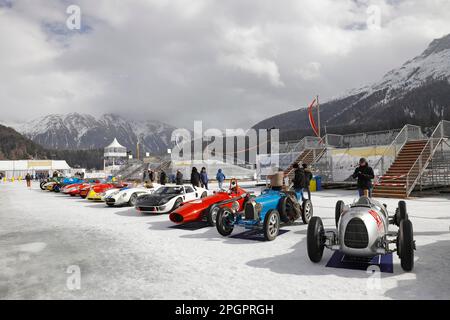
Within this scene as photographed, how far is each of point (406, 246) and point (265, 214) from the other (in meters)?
3.57

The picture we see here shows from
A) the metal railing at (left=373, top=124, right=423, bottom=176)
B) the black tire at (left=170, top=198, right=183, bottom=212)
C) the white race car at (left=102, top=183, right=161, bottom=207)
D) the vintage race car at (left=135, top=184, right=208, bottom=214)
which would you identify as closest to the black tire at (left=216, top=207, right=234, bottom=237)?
the vintage race car at (left=135, top=184, right=208, bottom=214)

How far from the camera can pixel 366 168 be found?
33.2 ft

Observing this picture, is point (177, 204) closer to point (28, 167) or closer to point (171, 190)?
point (171, 190)

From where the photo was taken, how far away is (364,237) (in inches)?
220

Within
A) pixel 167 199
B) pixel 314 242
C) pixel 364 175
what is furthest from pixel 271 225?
pixel 167 199

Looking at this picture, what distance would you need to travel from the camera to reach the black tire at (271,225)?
784cm

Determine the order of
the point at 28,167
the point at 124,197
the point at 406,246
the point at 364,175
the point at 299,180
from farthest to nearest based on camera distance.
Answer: the point at 28,167 < the point at 124,197 < the point at 299,180 < the point at 364,175 < the point at 406,246

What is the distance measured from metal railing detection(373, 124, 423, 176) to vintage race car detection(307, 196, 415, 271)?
50.1 ft

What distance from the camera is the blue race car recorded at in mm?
8047

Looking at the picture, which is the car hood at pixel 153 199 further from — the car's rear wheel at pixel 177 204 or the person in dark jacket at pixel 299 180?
Result: the person in dark jacket at pixel 299 180

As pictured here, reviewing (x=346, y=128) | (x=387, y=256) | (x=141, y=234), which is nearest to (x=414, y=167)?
(x=387, y=256)

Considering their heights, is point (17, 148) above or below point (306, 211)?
above

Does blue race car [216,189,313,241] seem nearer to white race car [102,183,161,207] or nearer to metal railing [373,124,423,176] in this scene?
white race car [102,183,161,207]
